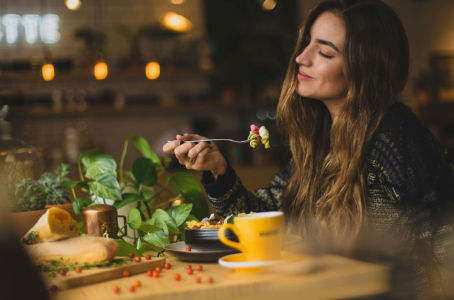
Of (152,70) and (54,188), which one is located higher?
(152,70)

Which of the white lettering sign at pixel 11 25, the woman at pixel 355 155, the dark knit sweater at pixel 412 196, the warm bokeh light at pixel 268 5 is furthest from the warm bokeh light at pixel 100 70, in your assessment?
the dark knit sweater at pixel 412 196

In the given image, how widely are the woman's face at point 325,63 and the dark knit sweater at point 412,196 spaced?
173 millimetres

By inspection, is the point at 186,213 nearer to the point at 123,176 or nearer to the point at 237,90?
the point at 123,176

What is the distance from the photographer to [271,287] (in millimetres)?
609

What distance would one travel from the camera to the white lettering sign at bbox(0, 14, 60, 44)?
431 cm

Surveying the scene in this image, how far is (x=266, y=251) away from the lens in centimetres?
69

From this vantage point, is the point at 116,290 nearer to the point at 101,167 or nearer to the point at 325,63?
the point at 101,167

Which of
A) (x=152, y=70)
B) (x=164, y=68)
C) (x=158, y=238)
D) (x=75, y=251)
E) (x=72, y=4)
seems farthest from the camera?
(x=164, y=68)

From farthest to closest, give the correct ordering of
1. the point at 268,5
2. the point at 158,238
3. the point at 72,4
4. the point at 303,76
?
the point at 268,5
the point at 72,4
the point at 303,76
the point at 158,238

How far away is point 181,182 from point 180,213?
0.24 meters

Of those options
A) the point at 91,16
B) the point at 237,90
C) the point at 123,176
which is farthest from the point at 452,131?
the point at 123,176

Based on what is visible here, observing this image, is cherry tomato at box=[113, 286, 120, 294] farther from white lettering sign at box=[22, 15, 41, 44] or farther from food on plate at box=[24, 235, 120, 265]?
white lettering sign at box=[22, 15, 41, 44]

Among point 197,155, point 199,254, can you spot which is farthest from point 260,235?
point 197,155

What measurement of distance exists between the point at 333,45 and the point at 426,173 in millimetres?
422
